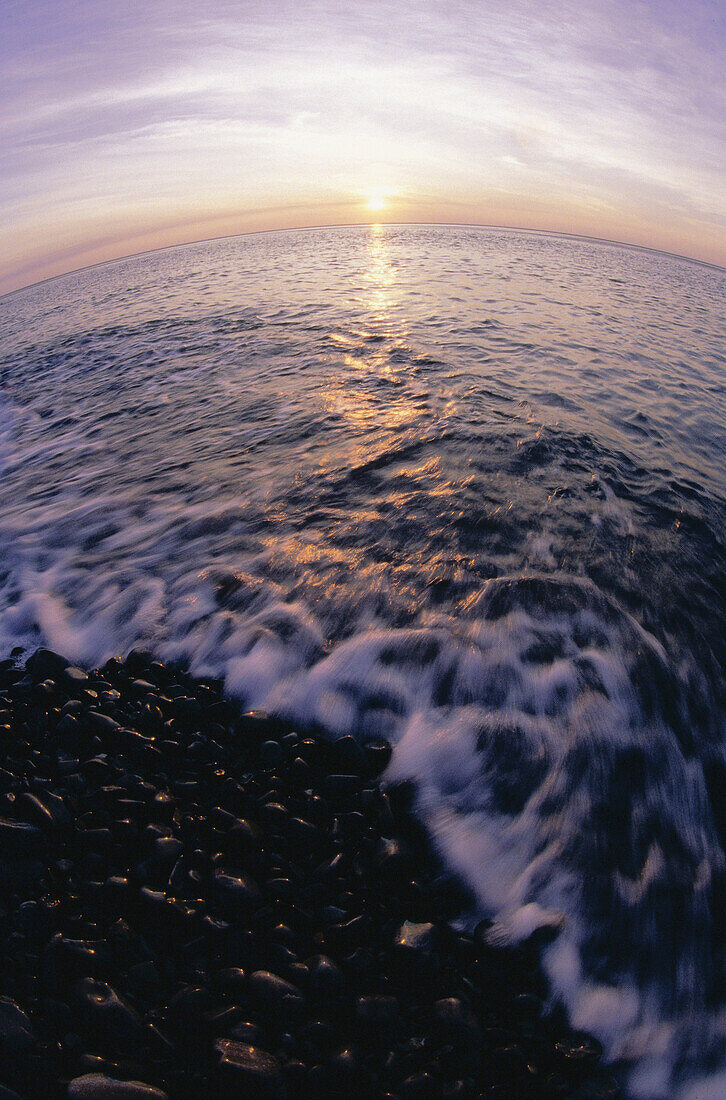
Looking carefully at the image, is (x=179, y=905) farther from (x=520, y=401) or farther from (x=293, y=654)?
(x=520, y=401)

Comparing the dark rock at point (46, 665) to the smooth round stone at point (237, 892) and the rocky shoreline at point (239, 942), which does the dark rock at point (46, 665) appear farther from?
the smooth round stone at point (237, 892)

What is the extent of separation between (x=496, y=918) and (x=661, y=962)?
0.84 metres

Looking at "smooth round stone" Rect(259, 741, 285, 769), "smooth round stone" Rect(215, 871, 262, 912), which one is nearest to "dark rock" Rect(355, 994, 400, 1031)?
"smooth round stone" Rect(215, 871, 262, 912)

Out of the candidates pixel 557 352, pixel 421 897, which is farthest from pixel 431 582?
pixel 557 352

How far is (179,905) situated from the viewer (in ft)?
7.46

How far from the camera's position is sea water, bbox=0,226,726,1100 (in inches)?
103

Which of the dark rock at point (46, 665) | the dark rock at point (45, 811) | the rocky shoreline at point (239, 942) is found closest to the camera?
the rocky shoreline at point (239, 942)

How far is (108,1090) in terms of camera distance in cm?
176

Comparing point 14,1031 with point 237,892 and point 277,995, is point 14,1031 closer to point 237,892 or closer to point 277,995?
point 237,892

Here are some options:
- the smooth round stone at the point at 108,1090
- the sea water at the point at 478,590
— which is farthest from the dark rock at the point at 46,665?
the smooth round stone at the point at 108,1090

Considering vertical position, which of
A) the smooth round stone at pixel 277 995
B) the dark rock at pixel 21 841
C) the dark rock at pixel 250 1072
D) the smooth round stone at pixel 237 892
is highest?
the dark rock at pixel 21 841

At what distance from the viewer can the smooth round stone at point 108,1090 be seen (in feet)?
5.70

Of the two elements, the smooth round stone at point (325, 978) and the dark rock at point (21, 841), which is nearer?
the smooth round stone at point (325, 978)

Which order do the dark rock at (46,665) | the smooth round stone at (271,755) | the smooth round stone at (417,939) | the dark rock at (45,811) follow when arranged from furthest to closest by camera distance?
the dark rock at (46,665)
the smooth round stone at (271,755)
the dark rock at (45,811)
the smooth round stone at (417,939)
